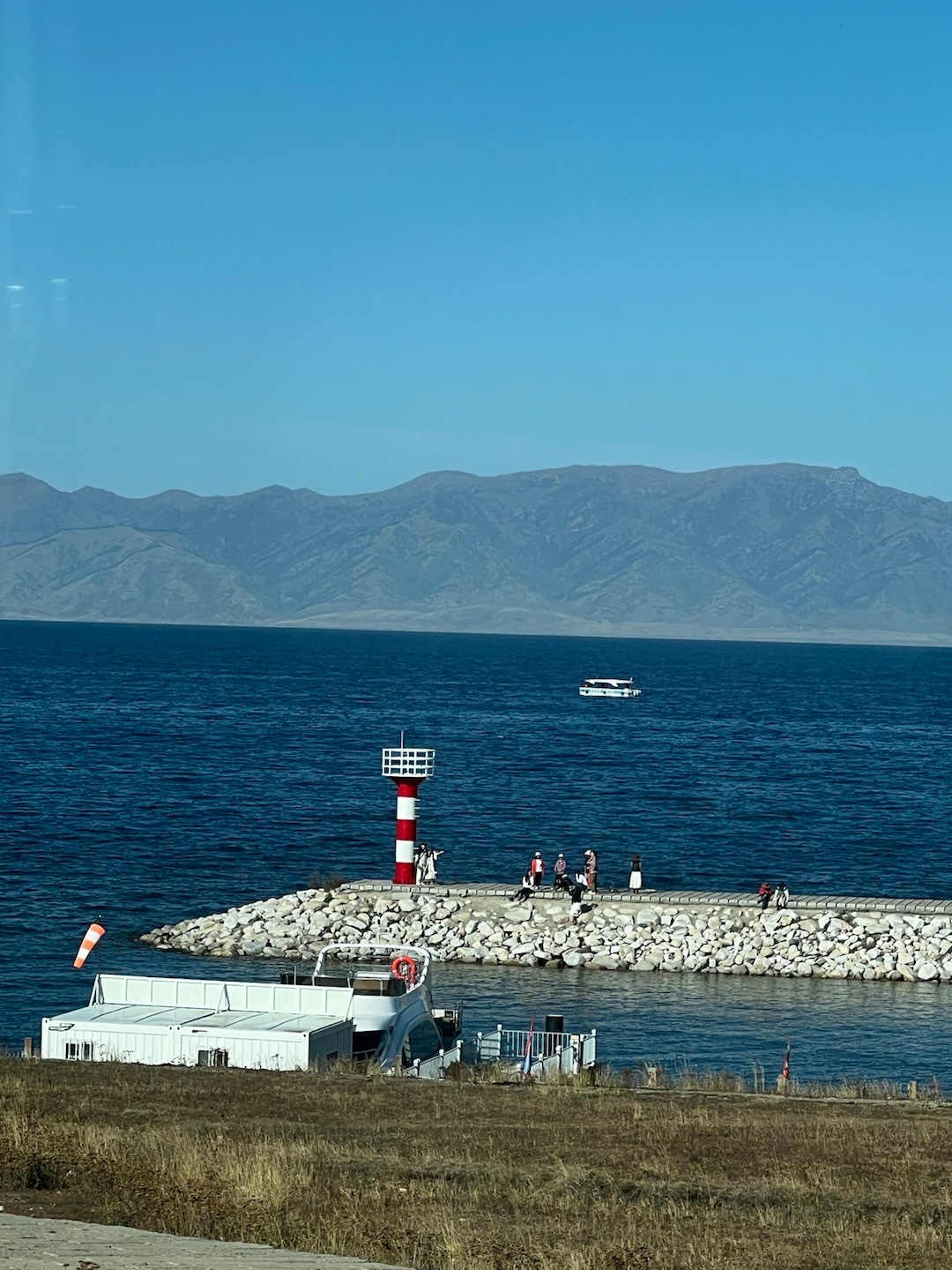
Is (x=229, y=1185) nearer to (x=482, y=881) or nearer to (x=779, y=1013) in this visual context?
(x=779, y=1013)

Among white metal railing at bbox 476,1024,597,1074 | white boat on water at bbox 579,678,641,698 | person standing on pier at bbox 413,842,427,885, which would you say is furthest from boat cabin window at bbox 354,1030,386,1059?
white boat on water at bbox 579,678,641,698

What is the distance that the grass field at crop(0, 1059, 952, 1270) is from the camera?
11.0m

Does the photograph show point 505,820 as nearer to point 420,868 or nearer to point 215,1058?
point 420,868

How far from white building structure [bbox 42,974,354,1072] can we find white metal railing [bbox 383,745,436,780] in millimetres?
19348

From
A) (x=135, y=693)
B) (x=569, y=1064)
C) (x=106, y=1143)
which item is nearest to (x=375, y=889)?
(x=569, y=1064)

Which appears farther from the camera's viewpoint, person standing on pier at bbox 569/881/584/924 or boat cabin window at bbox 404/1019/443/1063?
person standing on pier at bbox 569/881/584/924

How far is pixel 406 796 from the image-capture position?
4272 cm

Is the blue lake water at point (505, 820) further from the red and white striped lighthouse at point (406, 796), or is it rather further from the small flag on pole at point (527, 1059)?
the red and white striped lighthouse at point (406, 796)

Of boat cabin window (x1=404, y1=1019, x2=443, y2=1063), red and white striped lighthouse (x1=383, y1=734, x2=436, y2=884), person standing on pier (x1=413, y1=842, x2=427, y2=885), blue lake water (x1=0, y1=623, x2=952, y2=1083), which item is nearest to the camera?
boat cabin window (x1=404, y1=1019, x2=443, y2=1063)

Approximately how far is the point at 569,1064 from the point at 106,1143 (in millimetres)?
12155

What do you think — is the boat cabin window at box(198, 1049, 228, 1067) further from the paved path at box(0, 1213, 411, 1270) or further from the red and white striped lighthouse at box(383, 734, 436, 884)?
the red and white striped lighthouse at box(383, 734, 436, 884)

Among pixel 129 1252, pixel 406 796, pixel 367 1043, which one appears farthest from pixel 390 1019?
pixel 406 796

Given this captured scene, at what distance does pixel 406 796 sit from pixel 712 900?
25.7 ft

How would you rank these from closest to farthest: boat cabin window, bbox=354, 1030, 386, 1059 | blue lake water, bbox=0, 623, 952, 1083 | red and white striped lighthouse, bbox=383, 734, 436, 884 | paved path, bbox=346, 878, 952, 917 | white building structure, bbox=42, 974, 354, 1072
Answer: white building structure, bbox=42, 974, 354, 1072 < boat cabin window, bbox=354, 1030, 386, 1059 < blue lake water, bbox=0, 623, 952, 1083 < paved path, bbox=346, 878, 952, 917 < red and white striped lighthouse, bbox=383, 734, 436, 884
